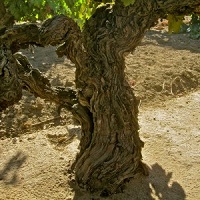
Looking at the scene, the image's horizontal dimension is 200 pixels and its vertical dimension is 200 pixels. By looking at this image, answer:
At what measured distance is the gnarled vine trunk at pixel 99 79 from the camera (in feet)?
10.8

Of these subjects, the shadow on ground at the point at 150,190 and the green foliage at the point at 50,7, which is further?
the shadow on ground at the point at 150,190

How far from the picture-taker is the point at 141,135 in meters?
5.06

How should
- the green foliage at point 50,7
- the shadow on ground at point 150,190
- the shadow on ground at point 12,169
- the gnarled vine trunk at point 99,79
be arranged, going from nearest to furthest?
the gnarled vine trunk at point 99,79 < the green foliage at point 50,7 < the shadow on ground at point 150,190 < the shadow on ground at point 12,169

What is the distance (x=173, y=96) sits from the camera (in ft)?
20.4

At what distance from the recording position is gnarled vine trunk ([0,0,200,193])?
3.29 metres

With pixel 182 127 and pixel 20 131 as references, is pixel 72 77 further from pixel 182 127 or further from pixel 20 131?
pixel 182 127

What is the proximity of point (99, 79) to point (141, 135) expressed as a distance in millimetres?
1569

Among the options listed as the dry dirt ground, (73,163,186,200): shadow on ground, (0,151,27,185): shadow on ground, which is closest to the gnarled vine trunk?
(73,163,186,200): shadow on ground

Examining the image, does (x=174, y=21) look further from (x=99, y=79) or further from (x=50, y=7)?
(x=50, y=7)

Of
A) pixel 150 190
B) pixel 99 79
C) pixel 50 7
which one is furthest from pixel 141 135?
pixel 50 7

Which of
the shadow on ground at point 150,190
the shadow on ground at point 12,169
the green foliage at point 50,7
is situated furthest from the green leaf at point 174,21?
the shadow on ground at point 12,169

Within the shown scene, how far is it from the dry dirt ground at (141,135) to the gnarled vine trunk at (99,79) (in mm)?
305

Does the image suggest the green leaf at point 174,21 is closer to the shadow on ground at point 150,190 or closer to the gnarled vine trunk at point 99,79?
the gnarled vine trunk at point 99,79

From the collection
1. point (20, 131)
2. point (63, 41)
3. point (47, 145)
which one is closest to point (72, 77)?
point (20, 131)
